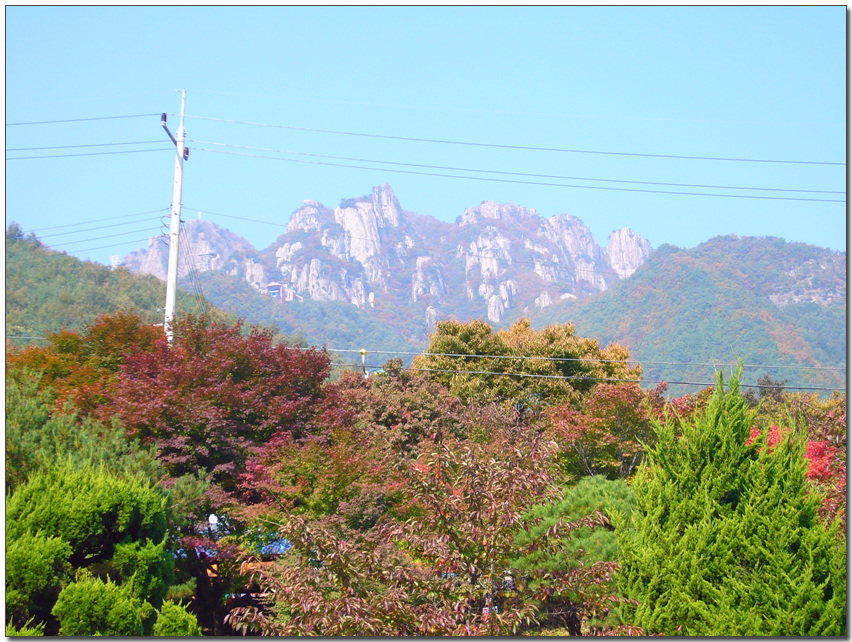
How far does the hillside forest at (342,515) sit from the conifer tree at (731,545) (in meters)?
0.03

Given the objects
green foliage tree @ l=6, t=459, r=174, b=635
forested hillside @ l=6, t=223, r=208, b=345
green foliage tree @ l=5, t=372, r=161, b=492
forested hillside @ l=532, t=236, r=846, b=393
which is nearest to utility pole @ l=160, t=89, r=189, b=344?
green foliage tree @ l=5, t=372, r=161, b=492

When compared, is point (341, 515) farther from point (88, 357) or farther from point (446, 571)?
point (88, 357)

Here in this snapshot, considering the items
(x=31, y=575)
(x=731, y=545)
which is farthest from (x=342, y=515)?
(x=731, y=545)

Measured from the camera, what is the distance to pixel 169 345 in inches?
589

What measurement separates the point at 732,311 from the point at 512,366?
5708cm

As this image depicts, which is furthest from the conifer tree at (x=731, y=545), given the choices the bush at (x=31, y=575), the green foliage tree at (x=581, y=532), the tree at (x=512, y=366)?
the tree at (x=512, y=366)

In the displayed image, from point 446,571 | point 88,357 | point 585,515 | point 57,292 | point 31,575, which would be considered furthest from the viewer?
point 57,292

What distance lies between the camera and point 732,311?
252 feet

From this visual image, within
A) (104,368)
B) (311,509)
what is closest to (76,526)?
(311,509)

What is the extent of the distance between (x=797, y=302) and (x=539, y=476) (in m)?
84.1

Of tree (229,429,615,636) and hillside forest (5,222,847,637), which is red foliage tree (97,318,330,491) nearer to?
hillside forest (5,222,847,637)

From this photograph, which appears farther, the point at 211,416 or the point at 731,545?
the point at 211,416

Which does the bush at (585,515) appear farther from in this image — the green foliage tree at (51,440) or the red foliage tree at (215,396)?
the green foliage tree at (51,440)

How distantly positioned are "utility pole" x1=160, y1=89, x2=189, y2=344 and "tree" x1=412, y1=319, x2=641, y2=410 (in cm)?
1285
